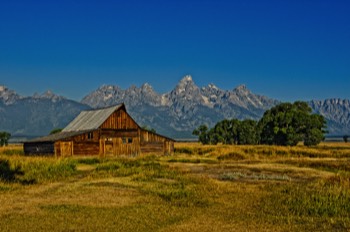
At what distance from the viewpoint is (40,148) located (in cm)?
7006

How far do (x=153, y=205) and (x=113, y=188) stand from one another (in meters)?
5.97

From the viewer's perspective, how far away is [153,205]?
64.4 ft

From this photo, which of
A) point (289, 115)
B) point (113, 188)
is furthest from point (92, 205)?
point (289, 115)

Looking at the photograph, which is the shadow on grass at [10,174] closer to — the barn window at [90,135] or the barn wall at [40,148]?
the barn wall at [40,148]

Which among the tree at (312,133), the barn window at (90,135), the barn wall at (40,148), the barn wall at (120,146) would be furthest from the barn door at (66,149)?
the tree at (312,133)

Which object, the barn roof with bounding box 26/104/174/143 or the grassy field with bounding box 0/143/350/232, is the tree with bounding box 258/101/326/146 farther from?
the grassy field with bounding box 0/143/350/232

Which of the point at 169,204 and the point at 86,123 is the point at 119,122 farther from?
the point at 169,204

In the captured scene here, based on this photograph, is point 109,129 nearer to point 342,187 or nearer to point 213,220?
point 342,187

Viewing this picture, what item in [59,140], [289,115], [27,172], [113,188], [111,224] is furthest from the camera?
[289,115]

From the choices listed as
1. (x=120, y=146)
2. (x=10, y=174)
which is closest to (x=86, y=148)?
(x=120, y=146)

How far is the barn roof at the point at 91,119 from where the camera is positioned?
70.9 meters

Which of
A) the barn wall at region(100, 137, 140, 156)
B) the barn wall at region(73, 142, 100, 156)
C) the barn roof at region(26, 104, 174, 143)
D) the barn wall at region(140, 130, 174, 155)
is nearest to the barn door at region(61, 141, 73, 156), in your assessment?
the barn wall at region(73, 142, 100, 156)

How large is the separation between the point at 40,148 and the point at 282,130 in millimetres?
52334

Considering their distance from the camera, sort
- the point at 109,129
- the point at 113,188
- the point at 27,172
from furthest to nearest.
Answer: the point at 109,129 → the point at 27,172 → the point at 113,188
